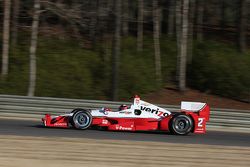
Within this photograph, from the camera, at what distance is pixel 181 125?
13.8m

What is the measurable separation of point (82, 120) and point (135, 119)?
1.29 metres

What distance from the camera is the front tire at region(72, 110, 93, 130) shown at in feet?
43.7

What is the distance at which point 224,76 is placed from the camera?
2609 centimetres

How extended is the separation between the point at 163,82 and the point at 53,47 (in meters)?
5.66

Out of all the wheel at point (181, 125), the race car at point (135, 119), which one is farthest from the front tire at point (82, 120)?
the wheel at point (181, 125)

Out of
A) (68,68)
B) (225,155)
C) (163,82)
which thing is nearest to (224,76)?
(163,82)

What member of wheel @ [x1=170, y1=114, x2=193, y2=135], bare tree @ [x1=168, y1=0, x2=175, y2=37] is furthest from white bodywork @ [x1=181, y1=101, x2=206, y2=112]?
bare tree @ [x1=168, y1=0, x2=175, y2=37]

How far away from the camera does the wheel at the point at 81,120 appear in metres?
13.3

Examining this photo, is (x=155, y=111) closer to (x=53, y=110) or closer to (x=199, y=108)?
(x=199, y=108)

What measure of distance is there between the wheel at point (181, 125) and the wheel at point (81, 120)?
Answer: 2.07m

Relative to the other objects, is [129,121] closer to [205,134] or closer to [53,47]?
[205,134]

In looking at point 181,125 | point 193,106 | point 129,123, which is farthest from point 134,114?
point 193,106

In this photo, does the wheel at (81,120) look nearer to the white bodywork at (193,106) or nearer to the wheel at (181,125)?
the wheel at (181,125)

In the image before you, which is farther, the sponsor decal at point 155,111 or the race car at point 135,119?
the sponsor decal at point 155,111
